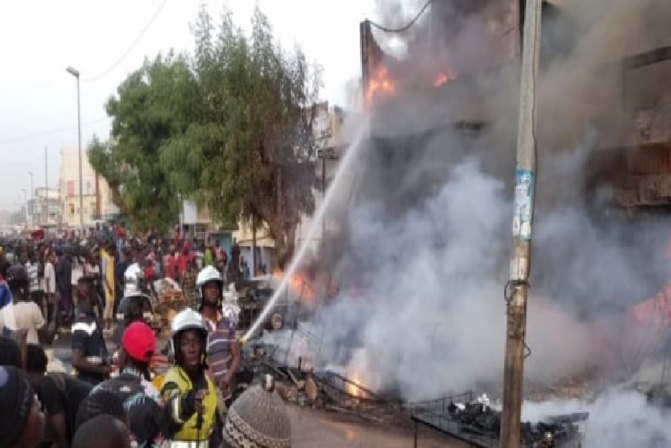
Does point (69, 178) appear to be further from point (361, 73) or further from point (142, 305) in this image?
point (142, 305)

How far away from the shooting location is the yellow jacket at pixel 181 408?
363 centimetres

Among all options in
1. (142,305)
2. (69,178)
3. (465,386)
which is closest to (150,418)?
(142,305)

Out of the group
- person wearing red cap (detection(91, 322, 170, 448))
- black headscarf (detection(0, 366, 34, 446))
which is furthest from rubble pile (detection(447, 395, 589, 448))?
black headscarf (detection(0, 366, 34, 446))

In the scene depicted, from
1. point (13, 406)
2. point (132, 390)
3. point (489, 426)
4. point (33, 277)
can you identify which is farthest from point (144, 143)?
point (13, 406)

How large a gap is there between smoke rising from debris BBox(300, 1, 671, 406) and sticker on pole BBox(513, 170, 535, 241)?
352 cm

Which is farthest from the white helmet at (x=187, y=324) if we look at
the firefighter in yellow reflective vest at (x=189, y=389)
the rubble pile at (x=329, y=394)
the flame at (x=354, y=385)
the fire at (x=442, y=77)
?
the fire at (x=442, y=77)

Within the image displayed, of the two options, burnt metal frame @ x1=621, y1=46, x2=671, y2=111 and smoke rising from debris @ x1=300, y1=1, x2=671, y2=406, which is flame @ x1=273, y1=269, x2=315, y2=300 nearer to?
smoke rising from debris @ x1=300, y1=1, x2=671, y2=406

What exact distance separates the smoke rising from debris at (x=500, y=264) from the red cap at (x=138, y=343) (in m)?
5.21

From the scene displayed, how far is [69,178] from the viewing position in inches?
3356

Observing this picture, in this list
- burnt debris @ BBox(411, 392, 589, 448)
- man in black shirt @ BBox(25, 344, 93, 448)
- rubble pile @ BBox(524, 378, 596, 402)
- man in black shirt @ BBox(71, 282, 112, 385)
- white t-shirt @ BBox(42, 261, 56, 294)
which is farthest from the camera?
white t-shirt @ BBox(42, 261, 56, 294)

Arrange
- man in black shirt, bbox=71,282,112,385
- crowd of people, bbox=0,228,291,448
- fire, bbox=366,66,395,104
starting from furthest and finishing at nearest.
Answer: fire, bbox=366,66,395,104 → man in black shirt, bbox=71,282,112,385 → crowd of people, bbox=0,228,291,448

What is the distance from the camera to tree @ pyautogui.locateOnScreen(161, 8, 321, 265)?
638 inches

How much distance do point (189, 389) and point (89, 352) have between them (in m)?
1.70

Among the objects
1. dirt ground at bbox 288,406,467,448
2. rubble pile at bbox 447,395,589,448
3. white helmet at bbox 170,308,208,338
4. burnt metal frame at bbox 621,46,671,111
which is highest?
burnt metal frame at bbox 621,46,671,111
